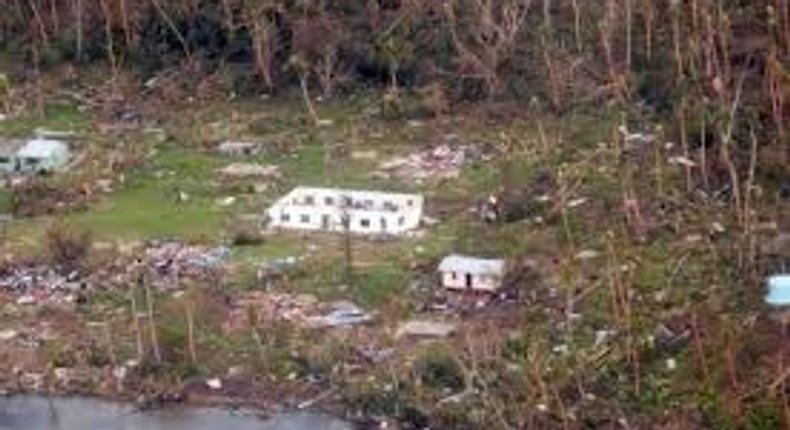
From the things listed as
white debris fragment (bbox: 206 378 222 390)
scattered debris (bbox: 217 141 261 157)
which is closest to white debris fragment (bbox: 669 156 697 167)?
scattered debris (bbox: 217 141 261 157)

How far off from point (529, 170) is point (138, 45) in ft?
19.8

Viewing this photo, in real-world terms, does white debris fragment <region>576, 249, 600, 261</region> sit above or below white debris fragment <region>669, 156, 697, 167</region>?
below

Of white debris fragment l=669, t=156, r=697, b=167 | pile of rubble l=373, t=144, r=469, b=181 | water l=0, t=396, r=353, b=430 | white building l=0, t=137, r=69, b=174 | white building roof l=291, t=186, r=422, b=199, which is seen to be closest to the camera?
water l=0, t=396, r=353, b=430

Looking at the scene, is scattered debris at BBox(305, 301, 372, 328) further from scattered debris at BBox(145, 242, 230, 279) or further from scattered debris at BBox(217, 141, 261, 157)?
scattered debris at BBox(217, 141, 261, 157)

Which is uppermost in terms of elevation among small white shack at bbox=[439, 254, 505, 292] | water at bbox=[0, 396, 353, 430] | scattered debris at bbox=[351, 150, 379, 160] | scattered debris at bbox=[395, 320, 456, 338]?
scattered debris at bbox=[351, 150, 379, 160]

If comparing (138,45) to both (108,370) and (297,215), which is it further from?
(108,370)

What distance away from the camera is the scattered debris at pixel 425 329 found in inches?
622

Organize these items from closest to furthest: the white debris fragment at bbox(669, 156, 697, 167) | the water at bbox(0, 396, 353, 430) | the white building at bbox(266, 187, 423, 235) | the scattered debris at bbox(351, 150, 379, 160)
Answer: the water at bbox(0, 396, 353, 430), the white building at bbox(266, 187, 423, 235), the white debris fragment at bbox(669, 156, 697, 167), the scattered debris at bbox(351, 150, 379, 160)

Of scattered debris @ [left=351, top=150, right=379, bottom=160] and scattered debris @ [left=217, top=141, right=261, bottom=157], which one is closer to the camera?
scattered debris @ [left=351, top=150, right=379, bottom=160]

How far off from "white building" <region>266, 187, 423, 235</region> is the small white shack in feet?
4.69

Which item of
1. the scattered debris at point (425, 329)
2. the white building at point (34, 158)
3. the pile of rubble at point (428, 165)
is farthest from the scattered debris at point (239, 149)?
the scattered debris at point (425, 329)

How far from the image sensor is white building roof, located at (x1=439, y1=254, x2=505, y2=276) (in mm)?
16438

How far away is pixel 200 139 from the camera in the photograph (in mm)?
20719

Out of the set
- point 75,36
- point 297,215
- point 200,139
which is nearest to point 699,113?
point 297,215
